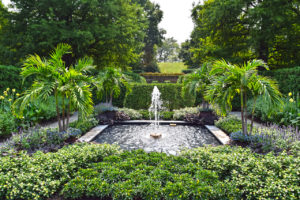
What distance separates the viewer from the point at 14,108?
14.7ft

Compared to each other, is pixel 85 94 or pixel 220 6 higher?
pixel 220 6

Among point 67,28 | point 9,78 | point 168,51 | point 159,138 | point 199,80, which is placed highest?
point 168,51

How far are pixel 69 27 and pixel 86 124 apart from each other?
26.8 ft

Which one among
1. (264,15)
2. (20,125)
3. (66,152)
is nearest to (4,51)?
(20,125)

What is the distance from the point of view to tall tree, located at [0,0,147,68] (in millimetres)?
11359

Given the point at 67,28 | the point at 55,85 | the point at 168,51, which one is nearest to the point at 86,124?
the point at 55,85

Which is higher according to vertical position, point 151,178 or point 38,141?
point 38,141

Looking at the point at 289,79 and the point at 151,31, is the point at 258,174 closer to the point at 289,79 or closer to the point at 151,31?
the point at 289,79

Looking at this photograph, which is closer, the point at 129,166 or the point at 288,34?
the point at 129,166

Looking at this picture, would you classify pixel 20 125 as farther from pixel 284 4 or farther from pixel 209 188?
pixel 284 4

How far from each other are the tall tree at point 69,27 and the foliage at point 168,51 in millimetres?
47829

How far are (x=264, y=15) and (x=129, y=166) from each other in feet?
38.8

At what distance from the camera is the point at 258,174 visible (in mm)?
2844

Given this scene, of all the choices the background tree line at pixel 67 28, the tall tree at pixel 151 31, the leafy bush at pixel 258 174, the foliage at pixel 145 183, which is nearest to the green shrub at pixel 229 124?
the leafy bush at pixel 258 174
